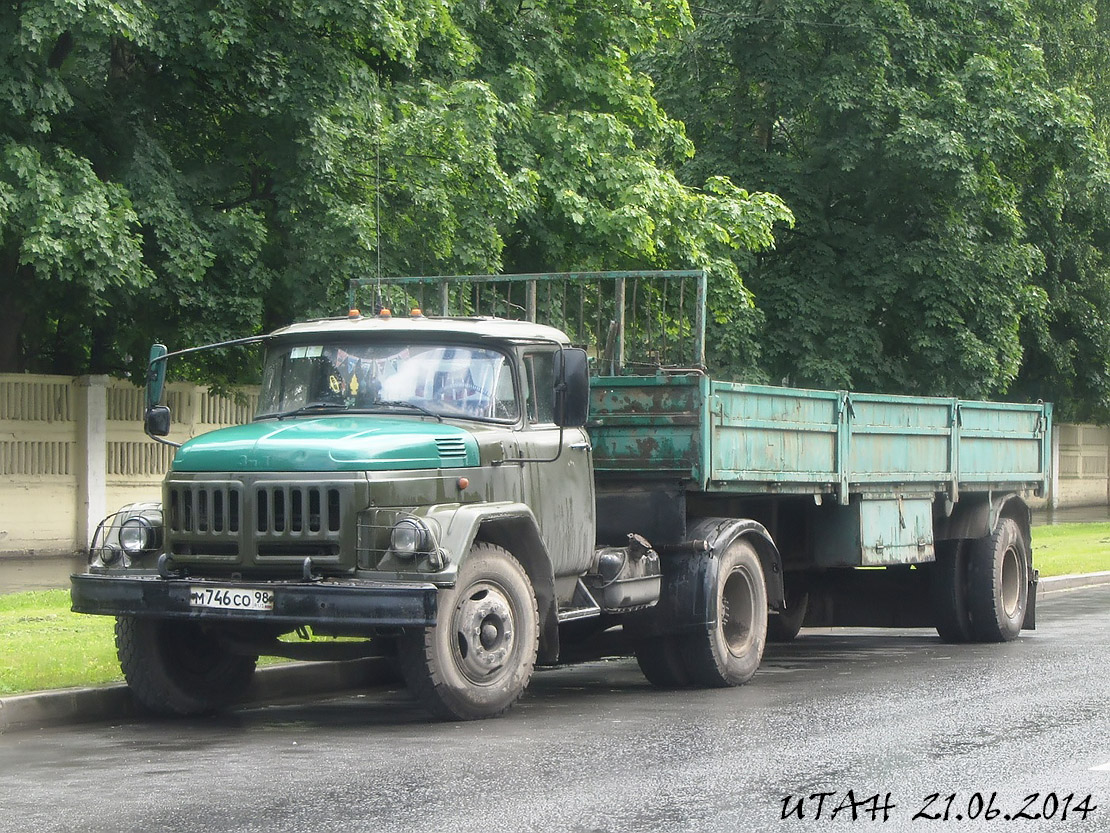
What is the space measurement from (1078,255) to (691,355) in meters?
25.5

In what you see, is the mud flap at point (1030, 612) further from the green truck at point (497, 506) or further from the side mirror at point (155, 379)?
the side mirror at point (155, 379)

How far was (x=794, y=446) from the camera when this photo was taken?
1234 cm

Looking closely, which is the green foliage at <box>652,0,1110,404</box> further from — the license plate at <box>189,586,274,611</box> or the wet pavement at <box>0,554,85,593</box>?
the license plate at <box>189,586,274,611</box>

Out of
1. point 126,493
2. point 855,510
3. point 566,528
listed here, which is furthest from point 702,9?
point 566,528

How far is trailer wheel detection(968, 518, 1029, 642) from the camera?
580 inches

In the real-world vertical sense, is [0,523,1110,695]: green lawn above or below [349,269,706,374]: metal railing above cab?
below

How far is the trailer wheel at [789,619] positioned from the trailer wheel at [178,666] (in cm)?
574

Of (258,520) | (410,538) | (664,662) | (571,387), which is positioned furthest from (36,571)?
(410,538)

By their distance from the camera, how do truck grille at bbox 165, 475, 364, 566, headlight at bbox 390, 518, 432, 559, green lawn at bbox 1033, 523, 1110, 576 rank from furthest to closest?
green lawn at bbox 1033, 523, 1110, 576, truck grille at bbox 165, 475, 364, 566, headlight at bbox 390, 518, 432, 559

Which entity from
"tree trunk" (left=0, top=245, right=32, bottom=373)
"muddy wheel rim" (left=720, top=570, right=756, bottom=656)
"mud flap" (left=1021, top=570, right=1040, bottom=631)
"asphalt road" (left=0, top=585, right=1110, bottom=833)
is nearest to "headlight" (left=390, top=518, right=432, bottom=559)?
"asphalt road" (left=0, top=585, right=1110, bottom=833)

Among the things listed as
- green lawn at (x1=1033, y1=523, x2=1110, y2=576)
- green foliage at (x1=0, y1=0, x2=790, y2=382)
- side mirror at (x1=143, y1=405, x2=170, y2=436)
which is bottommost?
green lawn at (x1=1033, y1=523, x2=1110, y2=576)

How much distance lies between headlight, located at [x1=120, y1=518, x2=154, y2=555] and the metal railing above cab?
2.29 meters

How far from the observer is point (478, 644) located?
9562 millimetres

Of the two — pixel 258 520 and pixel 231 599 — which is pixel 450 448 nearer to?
pixel 258 520
